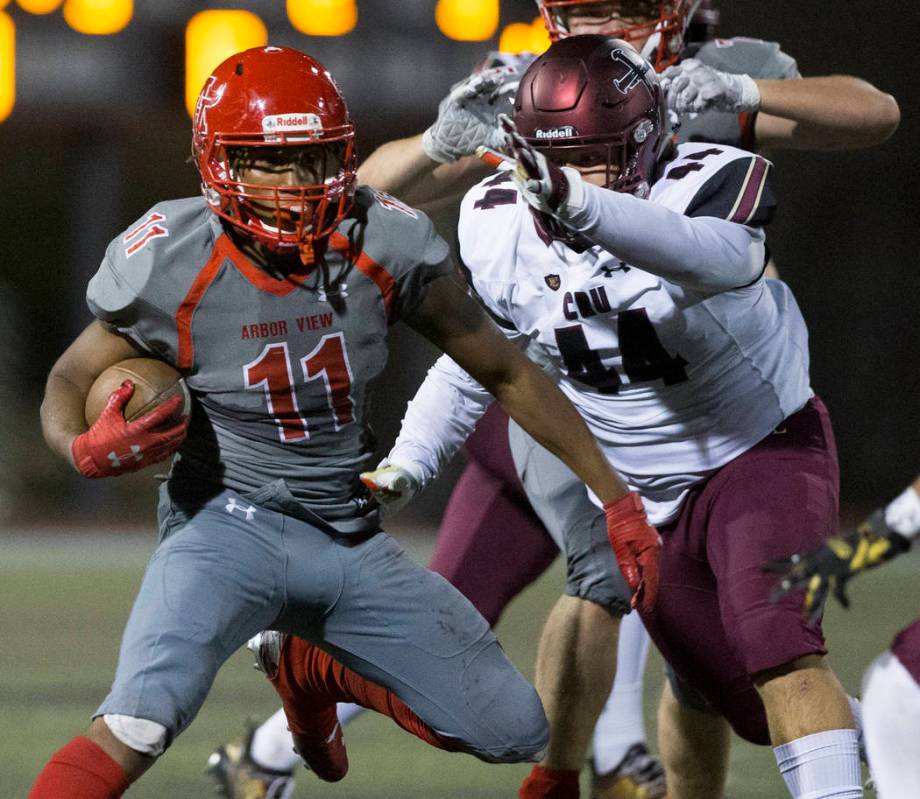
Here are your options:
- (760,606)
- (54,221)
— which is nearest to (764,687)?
(760,606)

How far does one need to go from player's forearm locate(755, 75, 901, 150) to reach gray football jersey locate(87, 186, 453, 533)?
120 centimetres

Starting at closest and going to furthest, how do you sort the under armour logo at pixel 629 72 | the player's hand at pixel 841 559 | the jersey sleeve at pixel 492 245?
the player's hand at pixel 841 559 → the under armour logo at pixel 629 72 → the jersey sleeve at pixel 492 245

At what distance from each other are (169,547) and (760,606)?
3.40ft

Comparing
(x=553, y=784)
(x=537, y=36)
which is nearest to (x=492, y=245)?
(x=553, y=784)

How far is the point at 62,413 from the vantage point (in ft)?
9.69

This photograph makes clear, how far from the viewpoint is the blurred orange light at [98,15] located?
799 centimetres

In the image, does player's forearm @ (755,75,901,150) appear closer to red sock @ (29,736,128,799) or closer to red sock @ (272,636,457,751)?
red sock @ (272,636,457,751)

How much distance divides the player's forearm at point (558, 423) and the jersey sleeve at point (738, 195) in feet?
1.38

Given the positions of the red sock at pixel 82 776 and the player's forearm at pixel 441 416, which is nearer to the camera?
the red sock at pixel 82 776

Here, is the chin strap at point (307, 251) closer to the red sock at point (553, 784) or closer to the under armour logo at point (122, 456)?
the under armour logo at point (122, 456)

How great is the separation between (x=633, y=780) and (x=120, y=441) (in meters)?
1.68

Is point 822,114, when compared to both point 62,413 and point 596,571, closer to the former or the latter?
point 596,571

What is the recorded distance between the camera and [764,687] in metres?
3.00

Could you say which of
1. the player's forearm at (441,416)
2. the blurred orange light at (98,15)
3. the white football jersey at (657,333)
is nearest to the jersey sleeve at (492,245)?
the white football jersey at (657,333)
